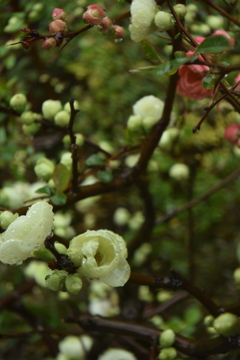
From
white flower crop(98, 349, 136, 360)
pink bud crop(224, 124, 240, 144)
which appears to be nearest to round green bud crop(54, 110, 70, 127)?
pink bud crop(224, 124, 240, 144)

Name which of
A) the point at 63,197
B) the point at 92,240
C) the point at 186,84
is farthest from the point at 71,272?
the point at 186,84

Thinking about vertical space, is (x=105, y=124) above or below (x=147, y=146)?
below

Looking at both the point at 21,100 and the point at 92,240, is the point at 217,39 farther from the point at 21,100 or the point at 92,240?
the point at 21,100

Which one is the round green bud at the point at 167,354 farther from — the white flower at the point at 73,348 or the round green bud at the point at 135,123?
the white flower at the point at 73,348

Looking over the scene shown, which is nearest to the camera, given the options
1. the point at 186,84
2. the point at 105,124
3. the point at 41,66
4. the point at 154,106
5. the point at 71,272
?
the point at 71,272

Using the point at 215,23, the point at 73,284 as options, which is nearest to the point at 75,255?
the point at 73,284

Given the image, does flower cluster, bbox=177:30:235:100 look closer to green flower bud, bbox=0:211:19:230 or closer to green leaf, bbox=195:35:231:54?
green leaf, bbox=195:35:231:54

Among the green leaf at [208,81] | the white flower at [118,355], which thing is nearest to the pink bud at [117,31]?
the green leaf at [208,81]

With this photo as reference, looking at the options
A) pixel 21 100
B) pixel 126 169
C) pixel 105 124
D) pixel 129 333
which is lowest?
pixel 105 124
